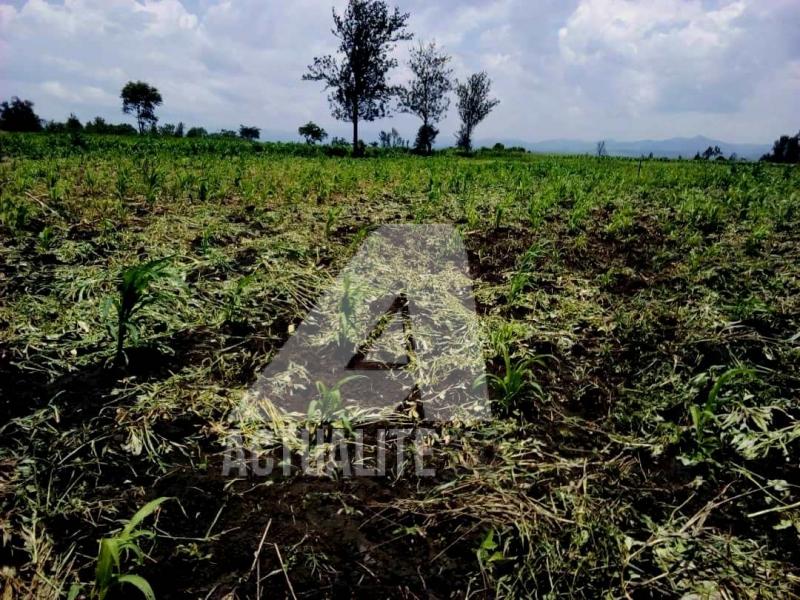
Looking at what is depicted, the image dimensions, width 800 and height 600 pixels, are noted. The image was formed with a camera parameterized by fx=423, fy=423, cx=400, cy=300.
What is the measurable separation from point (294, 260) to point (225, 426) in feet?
6.46

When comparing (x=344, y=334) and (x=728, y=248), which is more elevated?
(x=728, y=248)

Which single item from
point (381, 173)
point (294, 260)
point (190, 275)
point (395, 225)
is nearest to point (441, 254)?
point (395, 225)

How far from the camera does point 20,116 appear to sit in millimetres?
49406

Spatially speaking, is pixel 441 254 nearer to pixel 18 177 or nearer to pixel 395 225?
pixel 395 225

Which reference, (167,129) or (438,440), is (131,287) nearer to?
(438,440)

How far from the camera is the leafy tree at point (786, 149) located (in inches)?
1692

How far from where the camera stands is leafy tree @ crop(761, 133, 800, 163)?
→ 42969 millimetres

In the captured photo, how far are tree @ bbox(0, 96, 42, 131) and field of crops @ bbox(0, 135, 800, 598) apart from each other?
2416 inches

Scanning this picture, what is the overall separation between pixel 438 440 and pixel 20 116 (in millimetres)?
68739

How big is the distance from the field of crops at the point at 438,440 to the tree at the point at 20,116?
61.4 metres

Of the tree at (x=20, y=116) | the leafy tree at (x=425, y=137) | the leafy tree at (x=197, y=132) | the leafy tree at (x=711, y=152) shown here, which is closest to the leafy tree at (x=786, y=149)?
the leafy tree at (x=711, y=152)

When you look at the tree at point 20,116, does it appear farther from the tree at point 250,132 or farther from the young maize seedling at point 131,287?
the young maize seedling at point 131,287

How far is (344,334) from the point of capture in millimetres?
2527

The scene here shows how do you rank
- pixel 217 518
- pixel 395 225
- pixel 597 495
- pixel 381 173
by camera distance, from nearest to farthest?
1. pixel 217 518
2. pixel 597 495
3. pixel 395 225
4. pixel 381 173
